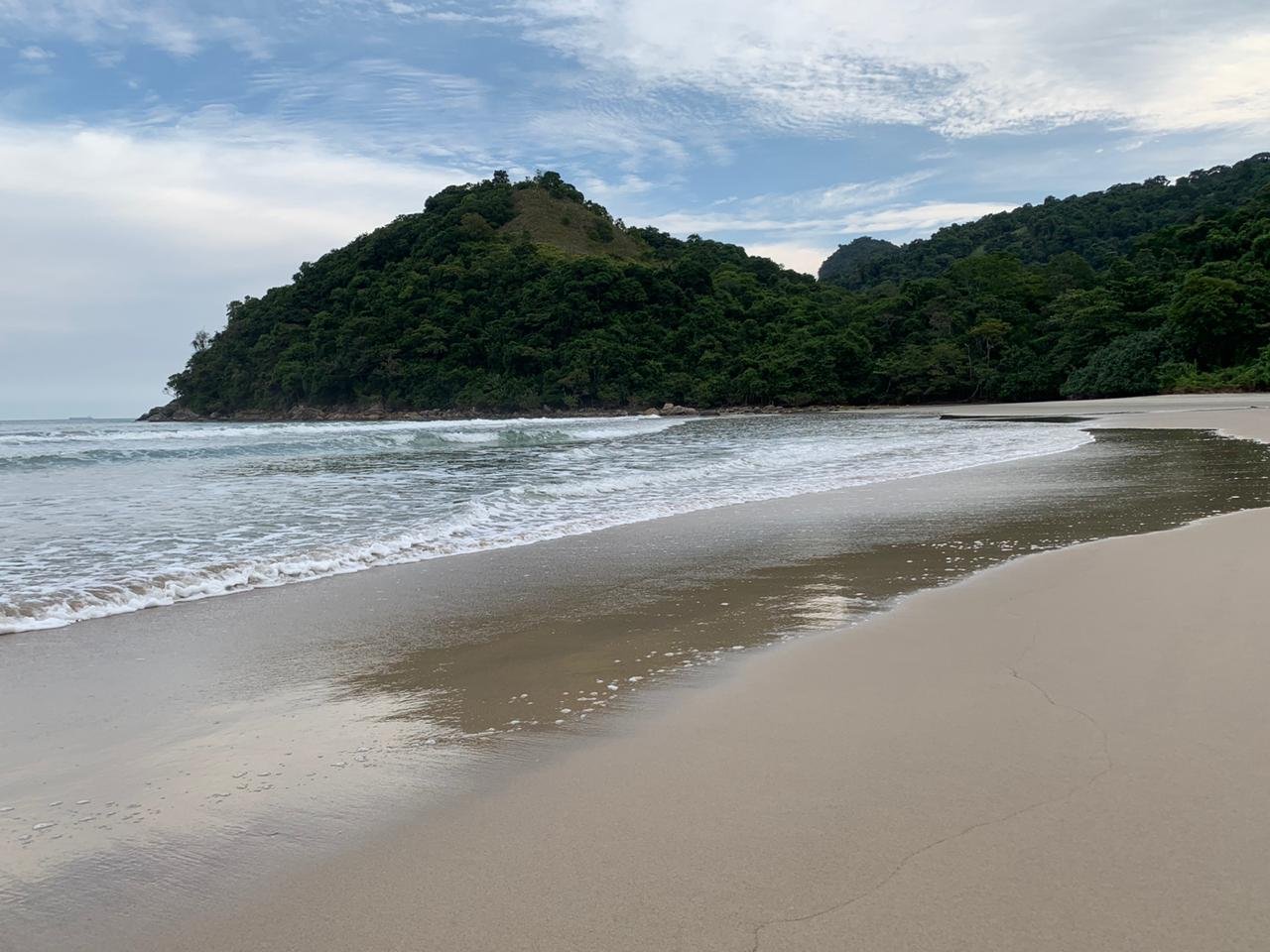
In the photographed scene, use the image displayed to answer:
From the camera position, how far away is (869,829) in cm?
190

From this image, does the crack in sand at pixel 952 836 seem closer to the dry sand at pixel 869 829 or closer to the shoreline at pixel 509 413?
the dry sand at pixel 869 829

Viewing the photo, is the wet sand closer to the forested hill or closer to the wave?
the wave

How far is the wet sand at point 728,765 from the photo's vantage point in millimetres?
1629

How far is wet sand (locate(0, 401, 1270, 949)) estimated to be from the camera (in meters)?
1.63

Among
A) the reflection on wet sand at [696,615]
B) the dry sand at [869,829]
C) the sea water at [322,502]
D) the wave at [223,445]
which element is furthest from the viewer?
the wave at [223,445]

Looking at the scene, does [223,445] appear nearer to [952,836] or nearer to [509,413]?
[952,836]

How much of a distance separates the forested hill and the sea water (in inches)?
3385

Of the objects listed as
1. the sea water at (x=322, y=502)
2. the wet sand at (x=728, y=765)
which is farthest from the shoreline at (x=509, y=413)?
the wet sand at (x=728, y=765)

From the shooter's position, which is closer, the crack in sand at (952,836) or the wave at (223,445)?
the crack in sand at (952,836)

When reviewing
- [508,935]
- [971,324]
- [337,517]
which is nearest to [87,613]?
[337,517]

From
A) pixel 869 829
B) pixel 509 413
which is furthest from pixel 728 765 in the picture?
pixel 509 413

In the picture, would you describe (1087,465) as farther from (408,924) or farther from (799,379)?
(799,379)

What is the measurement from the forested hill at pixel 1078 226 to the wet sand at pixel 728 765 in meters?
95.8

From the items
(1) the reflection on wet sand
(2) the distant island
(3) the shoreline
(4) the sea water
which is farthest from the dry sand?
(3) the shoreline
